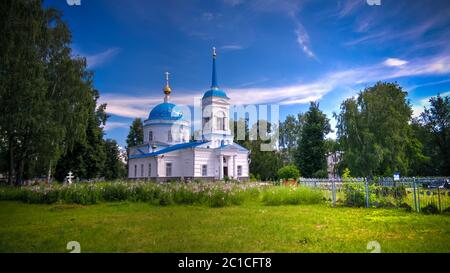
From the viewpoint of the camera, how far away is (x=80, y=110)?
21.5 metres

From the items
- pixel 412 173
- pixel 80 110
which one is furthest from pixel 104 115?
pixel 412 173

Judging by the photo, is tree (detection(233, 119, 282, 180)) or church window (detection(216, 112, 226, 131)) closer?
church window (detection(216, 112, 226, 131))

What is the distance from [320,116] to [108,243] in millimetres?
32122

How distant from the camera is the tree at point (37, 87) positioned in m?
15.7

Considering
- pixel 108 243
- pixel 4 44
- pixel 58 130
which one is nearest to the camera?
pixel 108 243

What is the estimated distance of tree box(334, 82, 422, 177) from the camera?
28.3m

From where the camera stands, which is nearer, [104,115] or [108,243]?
[108,243]

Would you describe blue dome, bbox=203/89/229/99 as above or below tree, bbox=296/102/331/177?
above

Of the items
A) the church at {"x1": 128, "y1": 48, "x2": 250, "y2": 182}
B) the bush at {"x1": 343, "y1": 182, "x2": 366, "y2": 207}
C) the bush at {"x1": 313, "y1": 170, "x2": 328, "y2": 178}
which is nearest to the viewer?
the bush at {"x1": 343, "y1": 182, "x2": 366, "y2": 207}

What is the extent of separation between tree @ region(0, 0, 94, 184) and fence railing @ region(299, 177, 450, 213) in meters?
16.4

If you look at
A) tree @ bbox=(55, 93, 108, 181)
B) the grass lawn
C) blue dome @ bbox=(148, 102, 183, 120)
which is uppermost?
blue dome @ bbox=(148, 102, 183, 120)

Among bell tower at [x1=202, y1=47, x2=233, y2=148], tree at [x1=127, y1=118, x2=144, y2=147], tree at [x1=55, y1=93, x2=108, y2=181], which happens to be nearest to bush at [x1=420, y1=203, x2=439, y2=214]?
bell tower at [x1=202, y1=47, x2=233, y2=148]

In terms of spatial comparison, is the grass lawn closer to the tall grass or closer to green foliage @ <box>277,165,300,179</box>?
the tall grass
